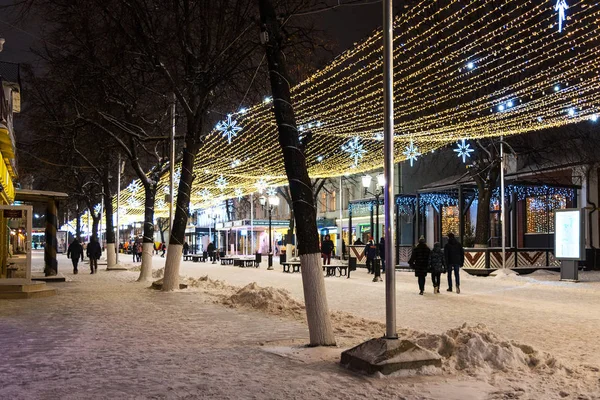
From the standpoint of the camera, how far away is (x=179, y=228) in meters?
18.8

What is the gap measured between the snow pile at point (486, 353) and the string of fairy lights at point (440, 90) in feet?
12.1

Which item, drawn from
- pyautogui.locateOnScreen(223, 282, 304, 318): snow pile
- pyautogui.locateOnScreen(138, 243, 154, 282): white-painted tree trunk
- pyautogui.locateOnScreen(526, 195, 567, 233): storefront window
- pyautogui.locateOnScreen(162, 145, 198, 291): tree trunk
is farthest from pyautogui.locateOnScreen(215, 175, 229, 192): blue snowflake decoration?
pyautogui.locateOnScreen(223, 282, 304, 318): snow pile

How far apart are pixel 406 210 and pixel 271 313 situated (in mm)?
26482

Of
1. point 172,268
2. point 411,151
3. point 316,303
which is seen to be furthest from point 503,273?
point 316,303

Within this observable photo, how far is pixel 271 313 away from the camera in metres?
12.8

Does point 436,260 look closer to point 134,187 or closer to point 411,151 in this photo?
point 411,151

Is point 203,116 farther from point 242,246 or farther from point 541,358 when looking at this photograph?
point 242,246

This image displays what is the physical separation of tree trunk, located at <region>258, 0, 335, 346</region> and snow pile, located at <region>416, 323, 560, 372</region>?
5.31ft

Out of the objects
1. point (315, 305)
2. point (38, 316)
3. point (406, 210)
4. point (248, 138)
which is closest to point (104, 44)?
point (248, 138)

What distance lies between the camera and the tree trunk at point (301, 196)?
28.7 feet

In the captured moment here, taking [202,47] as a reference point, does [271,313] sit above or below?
below

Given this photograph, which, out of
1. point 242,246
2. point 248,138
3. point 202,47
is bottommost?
point 242,246

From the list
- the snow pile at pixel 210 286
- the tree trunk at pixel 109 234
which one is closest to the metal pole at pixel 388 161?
the snow pile at pixel 210 286

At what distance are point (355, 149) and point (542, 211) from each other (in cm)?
1296
